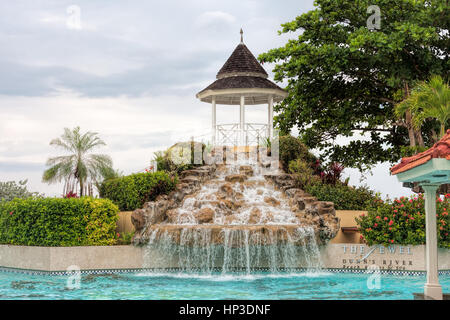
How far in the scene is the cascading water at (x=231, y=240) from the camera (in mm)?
13008

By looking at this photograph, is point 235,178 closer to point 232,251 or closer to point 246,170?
point 246,170

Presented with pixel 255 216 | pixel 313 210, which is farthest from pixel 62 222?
pixel 313 210

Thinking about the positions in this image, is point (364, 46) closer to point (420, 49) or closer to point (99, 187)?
point (420, 49)

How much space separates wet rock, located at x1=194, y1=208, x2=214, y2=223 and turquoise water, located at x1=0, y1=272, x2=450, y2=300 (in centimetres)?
208

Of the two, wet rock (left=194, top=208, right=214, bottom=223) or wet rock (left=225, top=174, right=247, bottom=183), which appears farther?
wet rock (left=225, top=174, right=247, bottom=183)

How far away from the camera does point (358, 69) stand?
2209 cm

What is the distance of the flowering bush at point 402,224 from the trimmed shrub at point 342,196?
2.29 meters

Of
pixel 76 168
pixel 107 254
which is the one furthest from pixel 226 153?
pixel 107 254

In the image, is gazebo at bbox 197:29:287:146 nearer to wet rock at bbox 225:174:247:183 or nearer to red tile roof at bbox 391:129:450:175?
wet rock at bbox 225:174:247:183

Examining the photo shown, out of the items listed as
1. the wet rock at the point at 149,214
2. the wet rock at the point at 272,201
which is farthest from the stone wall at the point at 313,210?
the wet rock at the point at 149,214

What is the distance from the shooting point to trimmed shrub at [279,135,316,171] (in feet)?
64.2

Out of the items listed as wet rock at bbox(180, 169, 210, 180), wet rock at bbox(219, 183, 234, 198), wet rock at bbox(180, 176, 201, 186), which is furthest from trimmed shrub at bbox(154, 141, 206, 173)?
wet rock at bbox(219, 183, 234, 198)

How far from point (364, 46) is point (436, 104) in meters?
4.91

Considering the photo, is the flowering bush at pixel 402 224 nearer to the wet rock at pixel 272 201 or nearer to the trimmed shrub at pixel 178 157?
the wet rock at pixel 272 201
